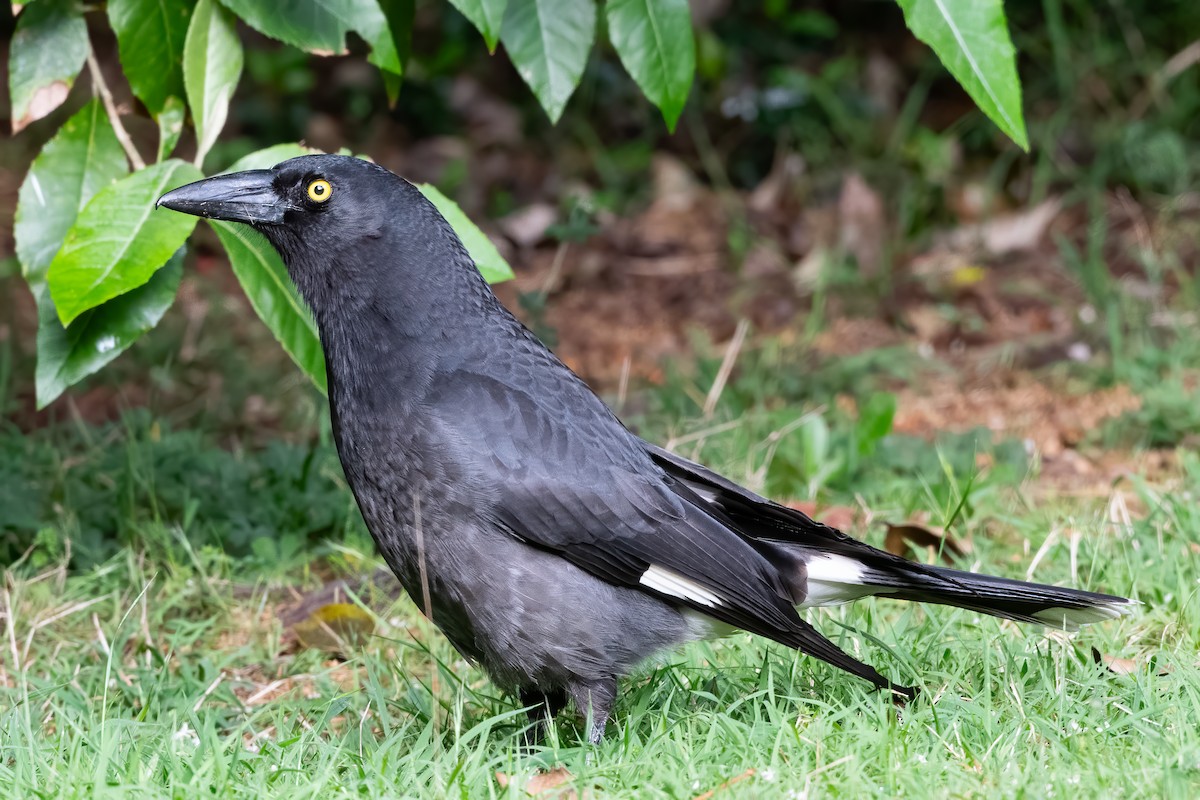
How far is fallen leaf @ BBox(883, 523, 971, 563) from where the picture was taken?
4.35 metres

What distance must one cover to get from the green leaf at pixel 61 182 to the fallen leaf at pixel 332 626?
119cm

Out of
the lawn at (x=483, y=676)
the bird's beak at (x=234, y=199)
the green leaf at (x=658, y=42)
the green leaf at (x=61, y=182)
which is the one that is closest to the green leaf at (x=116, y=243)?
the bird's beak at (x=234, y=199)

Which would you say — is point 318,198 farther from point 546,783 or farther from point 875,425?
point 875,425

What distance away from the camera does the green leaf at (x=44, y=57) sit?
3631 millimetres

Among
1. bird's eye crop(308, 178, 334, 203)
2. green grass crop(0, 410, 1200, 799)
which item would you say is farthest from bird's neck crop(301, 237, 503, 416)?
green grass crop(0, 410, 1200, 799)

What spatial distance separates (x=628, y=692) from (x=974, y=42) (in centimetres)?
175

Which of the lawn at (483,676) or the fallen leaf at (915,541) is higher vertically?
the lawn at (483,676)

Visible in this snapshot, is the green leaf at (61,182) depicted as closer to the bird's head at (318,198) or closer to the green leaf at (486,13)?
the bird's head at (318,198)

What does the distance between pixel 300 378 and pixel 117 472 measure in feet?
3.36

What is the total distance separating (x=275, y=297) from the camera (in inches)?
142

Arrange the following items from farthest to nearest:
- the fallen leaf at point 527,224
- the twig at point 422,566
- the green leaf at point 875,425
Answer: the fallen leaf at point 527,224 < the green leaf at point 875,425 < the twig at point 422,566

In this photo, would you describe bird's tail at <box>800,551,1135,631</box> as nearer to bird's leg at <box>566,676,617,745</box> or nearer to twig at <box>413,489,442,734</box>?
bird's leg at <box>566,676,617,745</box>

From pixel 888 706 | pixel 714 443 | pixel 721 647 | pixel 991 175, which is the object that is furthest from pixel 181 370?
pixel 991 175

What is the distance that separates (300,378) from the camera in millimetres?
5785
